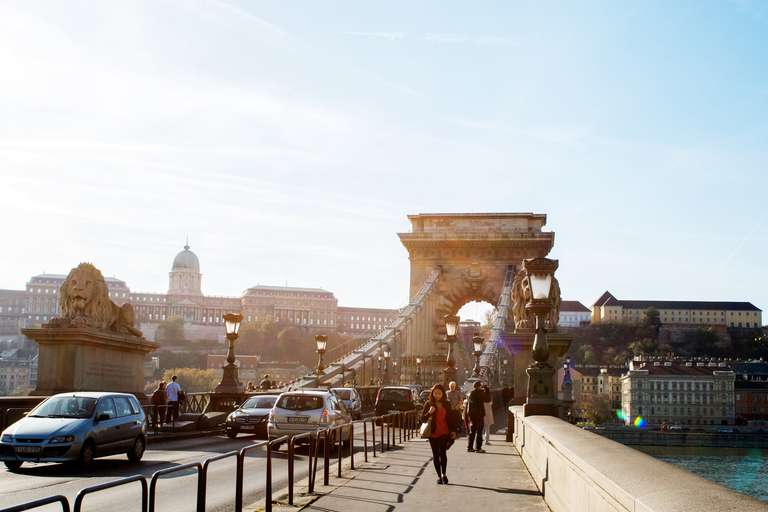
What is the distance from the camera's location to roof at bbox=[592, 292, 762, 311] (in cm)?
18395

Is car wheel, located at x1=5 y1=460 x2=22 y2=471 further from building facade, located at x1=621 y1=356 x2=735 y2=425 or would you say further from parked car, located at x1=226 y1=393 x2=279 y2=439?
building facade, located at x1=621 y1=356 x2=735 y2=425

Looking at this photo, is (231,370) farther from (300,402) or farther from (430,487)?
(430,487)

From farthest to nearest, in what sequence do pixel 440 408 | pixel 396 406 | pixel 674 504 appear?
pixel 396 406, pixel 440 408, pixel 674 504

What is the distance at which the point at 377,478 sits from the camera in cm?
1191

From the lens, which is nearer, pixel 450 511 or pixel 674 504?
pixel 674 504

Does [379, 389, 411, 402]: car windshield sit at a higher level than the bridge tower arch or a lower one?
lower

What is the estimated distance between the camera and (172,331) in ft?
627

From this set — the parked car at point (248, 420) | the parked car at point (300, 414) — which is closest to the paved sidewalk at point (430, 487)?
the parked car at point (300, 414)

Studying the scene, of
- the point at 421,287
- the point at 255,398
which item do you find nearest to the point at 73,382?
the point at 255,398

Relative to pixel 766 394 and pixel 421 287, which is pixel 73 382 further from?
pixel 766 394

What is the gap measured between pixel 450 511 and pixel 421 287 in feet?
155

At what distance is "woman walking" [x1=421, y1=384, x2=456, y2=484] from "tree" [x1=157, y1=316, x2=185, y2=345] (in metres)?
186

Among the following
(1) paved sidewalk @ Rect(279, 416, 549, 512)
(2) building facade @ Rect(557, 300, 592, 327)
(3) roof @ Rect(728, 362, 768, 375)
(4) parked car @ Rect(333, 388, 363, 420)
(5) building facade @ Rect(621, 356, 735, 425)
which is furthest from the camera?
(2) building facade @ Rect(557, 300, 592, 327)

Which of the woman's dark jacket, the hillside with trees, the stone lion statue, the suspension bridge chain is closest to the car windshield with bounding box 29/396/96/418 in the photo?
the stone lion statue
